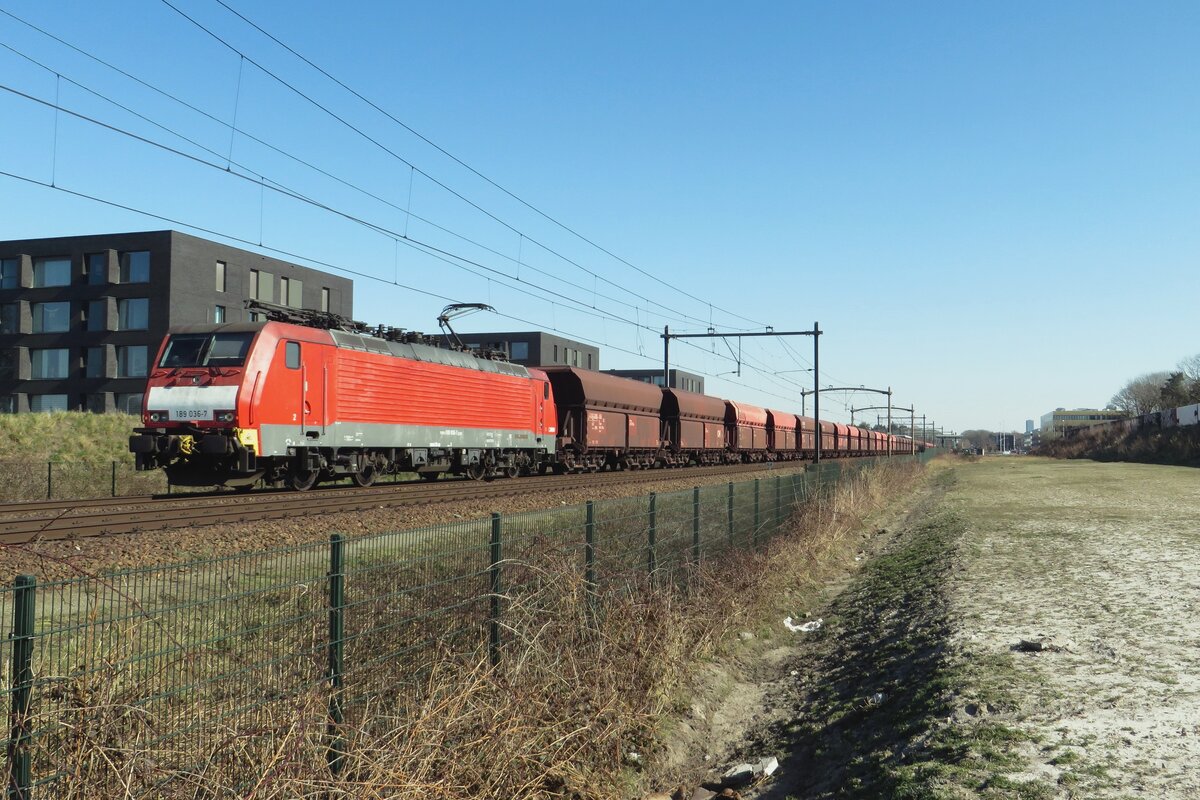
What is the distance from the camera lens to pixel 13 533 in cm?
1136

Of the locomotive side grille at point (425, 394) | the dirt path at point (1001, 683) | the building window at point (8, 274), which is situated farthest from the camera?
the building window at point (8, 274)

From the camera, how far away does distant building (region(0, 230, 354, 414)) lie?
50.8 m

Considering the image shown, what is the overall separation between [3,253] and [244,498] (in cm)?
4793

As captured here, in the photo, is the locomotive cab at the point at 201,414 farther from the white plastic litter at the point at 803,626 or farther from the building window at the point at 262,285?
the building window at the point at 262,285

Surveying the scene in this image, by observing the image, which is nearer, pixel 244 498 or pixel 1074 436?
pixel 244 498

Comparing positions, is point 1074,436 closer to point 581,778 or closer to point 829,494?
point 829,494

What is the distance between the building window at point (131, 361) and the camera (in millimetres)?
51094

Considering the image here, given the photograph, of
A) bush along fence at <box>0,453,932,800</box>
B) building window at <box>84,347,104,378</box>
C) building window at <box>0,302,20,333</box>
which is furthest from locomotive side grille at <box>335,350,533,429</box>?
building window at <box>0,302,20,333</box>

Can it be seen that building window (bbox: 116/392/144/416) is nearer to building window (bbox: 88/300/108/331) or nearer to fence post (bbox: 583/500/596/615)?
building window (bbox: 88/300/108/331)

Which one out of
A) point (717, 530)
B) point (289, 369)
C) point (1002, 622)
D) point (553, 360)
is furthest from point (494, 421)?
point (553, 360)

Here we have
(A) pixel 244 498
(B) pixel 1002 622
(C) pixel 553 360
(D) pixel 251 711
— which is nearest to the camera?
(D) pixel 251 711

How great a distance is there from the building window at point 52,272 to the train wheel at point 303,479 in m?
41.8

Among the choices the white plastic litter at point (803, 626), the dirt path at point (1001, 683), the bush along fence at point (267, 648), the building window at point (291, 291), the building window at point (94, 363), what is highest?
the building window at point (291, 291)

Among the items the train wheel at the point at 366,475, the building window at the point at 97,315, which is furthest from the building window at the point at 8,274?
the train wheel at the point at 366,475
